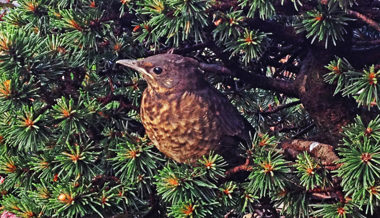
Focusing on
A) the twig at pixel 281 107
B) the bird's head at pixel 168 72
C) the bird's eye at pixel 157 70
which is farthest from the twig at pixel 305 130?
the bird's eye at pixel 157 70

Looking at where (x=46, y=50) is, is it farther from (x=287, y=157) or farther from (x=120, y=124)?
(x=287, y=157)

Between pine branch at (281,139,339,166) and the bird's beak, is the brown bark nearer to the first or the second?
pine branch at (281,139,339,166)

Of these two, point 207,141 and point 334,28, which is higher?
point 334,28

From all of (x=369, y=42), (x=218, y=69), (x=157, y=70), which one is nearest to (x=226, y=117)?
(x=218, y=69)

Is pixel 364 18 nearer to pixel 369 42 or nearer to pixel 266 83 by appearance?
pixel 369 42

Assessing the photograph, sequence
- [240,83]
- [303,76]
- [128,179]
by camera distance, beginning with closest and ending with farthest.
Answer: [128,179]
[303,76]
[240,83]

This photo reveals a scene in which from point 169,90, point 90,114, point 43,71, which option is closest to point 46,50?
point 43,71
